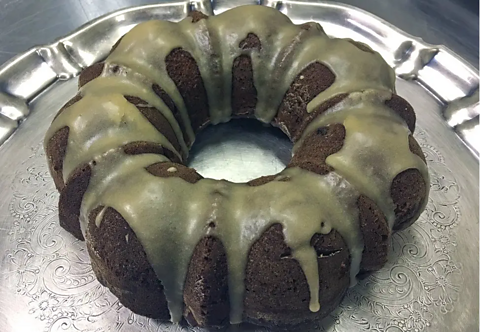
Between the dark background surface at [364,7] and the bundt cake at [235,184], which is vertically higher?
the bundt cake at [235,184]

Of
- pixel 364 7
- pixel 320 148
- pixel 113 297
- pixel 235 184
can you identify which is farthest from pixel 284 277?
pixel 364 7

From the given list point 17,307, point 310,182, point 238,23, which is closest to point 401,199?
point 310,182

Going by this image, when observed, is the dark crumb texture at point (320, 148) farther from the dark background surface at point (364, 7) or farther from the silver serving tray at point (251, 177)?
the dark background surface at point (364, 7)

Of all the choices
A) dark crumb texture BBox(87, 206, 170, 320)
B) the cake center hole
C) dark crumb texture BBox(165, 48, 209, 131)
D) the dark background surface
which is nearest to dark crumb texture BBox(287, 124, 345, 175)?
the cake center hole

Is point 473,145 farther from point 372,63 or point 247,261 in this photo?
point 247,261

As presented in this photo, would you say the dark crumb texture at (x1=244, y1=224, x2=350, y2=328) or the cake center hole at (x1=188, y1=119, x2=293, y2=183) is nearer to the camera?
the dark crumb texture at (x1=244, y1=224, x2=350, y2=328)

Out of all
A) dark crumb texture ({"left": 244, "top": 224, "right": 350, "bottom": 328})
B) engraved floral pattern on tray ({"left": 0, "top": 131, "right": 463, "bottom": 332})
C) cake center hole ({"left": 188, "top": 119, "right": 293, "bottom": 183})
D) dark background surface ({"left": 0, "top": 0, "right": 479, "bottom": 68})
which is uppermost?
dark crumb texture ({"left": 244, "top": 224, "right": 350, "bottom": 328})

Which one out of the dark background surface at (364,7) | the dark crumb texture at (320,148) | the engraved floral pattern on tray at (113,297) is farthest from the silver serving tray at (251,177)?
the dark background surface at (364,7)

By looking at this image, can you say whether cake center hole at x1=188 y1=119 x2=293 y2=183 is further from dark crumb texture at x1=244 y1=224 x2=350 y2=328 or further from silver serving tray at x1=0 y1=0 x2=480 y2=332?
dark crumb texture at x1=244 y1=224 x2=350 y2=328
